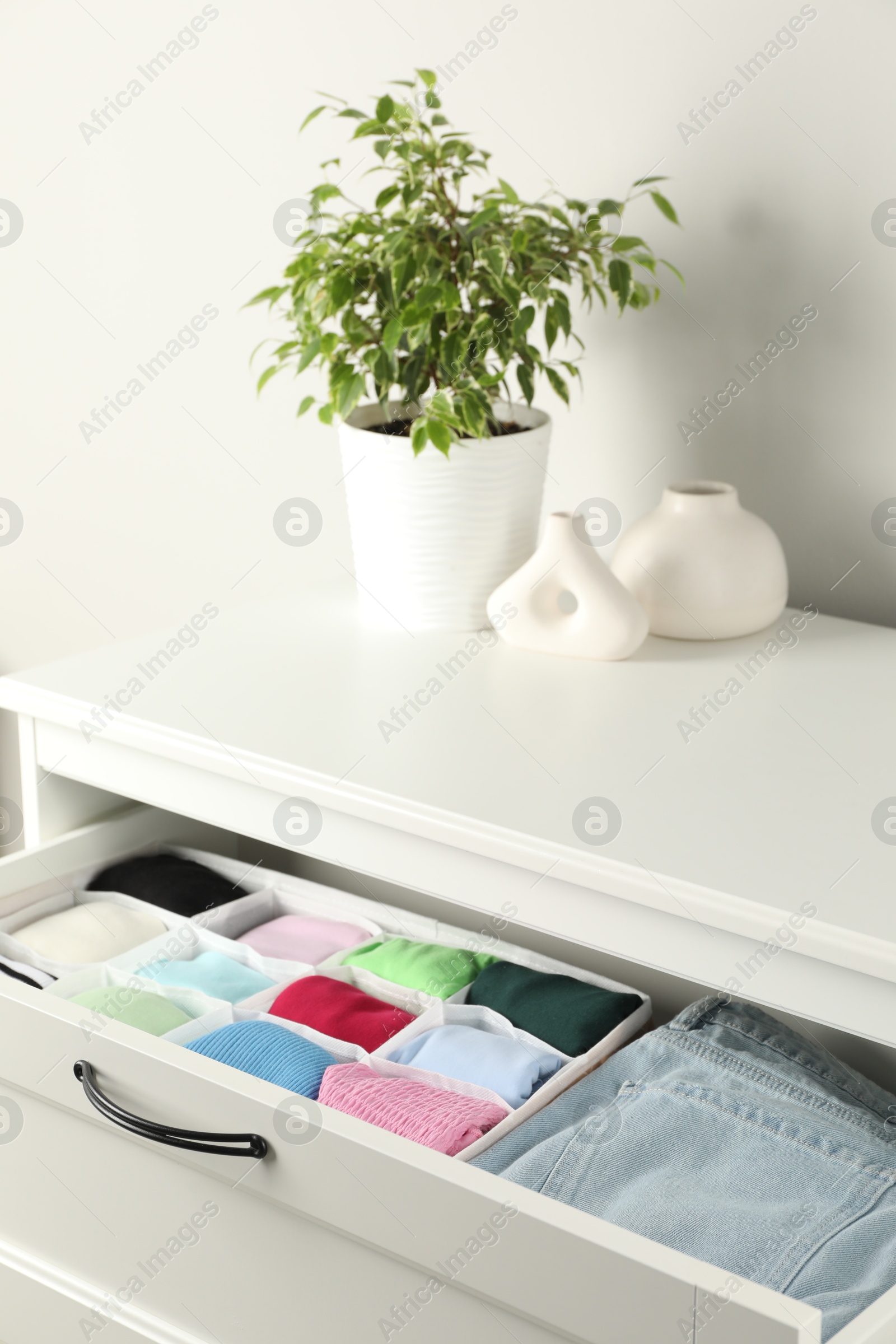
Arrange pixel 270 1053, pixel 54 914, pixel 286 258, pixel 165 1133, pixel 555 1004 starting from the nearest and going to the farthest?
pixel 165 1133 < pixel 270 1053 < pixel 555 1004 < pixel 54 914 < pixel 286 258

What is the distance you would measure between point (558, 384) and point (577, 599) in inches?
7.1

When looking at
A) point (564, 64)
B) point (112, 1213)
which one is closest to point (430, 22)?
point (564, 64)

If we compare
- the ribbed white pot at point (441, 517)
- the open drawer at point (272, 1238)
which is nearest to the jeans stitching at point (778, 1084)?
the open drawer at point (272, 1238)

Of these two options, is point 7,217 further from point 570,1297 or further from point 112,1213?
point 570,1297

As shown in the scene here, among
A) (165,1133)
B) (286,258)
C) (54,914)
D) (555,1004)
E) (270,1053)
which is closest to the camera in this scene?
(165,1133)

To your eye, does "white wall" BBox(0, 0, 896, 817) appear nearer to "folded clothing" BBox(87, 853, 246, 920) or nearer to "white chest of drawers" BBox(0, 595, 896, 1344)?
"white chest of drawers" BBox(0, 595, 896, 1344)

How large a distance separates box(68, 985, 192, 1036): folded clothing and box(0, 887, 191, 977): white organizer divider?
4 cm

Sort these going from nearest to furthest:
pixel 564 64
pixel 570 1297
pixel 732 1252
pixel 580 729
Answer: pixel 570 1297, pixel 732 1252, pixel 580 729, pixel 564 64

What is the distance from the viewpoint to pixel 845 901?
67 centimetres

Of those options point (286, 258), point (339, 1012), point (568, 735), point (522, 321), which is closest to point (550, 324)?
point (522, 321)

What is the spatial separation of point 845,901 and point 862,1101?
11.2 inches

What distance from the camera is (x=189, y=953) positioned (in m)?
1.01

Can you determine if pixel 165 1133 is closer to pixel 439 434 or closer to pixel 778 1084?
pixel 778 1084

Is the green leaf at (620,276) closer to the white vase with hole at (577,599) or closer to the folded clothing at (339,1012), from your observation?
the white vase with hole at (577,599)
